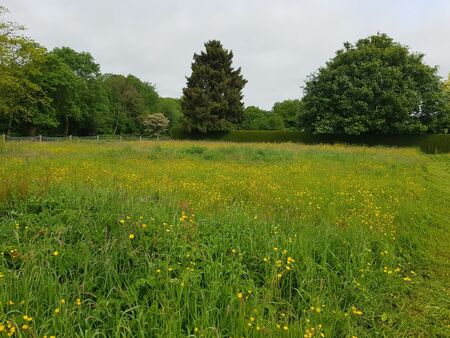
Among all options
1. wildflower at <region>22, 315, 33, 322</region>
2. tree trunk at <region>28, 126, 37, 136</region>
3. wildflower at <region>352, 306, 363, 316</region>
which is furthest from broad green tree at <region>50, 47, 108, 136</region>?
wildflower at <region>352, 306, 363, 316</region>

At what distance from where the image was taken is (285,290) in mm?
3373

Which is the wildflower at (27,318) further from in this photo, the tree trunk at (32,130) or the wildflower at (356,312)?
the tree trunk at (32,130)

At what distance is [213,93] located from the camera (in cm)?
4047

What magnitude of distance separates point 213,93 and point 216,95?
1.58 ft

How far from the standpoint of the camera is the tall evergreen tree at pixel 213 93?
129ft

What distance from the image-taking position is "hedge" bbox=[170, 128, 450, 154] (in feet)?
89.9

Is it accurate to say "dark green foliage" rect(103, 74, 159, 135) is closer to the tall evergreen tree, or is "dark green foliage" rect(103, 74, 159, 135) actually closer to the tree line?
the tree line

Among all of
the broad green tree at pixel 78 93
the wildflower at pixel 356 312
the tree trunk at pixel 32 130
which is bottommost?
the wildflower at pixel 356 312

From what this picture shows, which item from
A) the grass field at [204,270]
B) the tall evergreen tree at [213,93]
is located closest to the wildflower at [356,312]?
the grass field at [204,270]

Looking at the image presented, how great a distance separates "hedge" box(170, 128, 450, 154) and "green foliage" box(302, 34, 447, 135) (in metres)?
1.06

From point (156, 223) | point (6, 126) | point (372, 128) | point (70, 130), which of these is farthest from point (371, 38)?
point (6, 126)

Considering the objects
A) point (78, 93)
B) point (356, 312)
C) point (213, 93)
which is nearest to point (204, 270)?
point (356, 312)

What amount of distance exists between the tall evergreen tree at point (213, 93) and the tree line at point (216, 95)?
125 mm

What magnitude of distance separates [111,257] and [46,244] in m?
0.73
